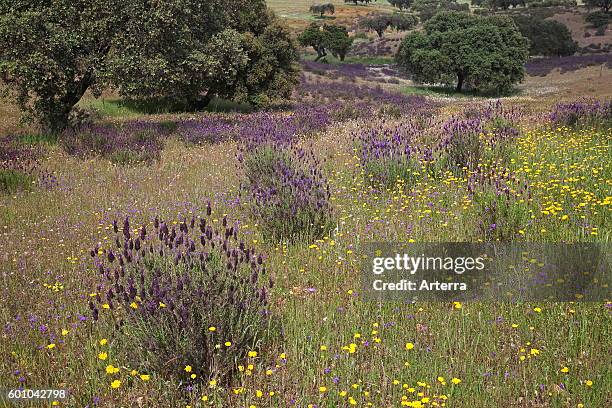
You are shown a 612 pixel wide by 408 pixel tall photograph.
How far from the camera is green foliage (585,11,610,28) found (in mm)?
76125

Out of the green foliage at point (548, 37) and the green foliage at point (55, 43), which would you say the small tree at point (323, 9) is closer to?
the green foliage at point (548, 37)

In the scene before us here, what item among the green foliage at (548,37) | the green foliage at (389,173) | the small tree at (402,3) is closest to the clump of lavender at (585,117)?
the green foliage at (389,173)

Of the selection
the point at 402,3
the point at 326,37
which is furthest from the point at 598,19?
the point at 402,3

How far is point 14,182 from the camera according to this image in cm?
865

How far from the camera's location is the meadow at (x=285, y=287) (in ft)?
11.0

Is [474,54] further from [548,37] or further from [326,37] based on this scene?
[326,37]

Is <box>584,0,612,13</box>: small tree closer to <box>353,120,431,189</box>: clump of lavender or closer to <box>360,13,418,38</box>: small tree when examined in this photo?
<box>360,13,418,38</box>: small tree

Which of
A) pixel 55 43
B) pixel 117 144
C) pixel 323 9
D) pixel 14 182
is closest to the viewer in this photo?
pixel 14 182

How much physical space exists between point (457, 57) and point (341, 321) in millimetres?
45645

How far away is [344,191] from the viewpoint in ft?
26.0

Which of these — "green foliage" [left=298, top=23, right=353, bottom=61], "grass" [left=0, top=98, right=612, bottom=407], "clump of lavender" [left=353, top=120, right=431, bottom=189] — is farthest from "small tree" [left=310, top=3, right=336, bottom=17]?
"grass" [left=0, top=98, right=612, bottom=407]

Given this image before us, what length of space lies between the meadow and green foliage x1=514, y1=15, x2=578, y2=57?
61646 mm

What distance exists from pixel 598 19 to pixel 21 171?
88.8m

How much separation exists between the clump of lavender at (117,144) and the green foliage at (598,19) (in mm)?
82039
